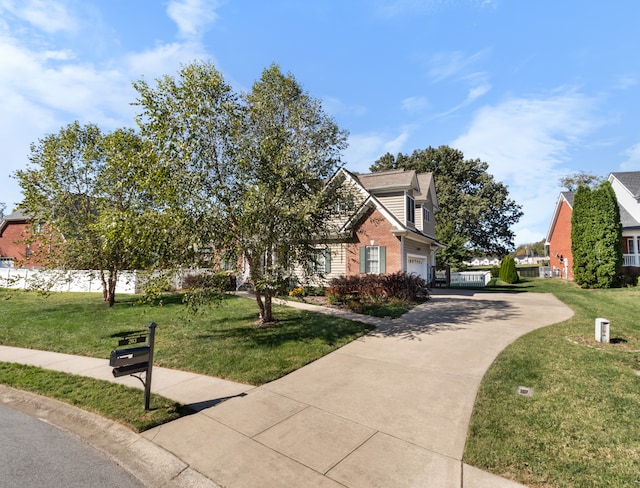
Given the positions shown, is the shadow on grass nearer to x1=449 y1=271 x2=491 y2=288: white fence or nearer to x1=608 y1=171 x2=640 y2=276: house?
x1=449 y1=271 x2=491 y2=288: white fence

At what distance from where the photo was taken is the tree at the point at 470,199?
42.8 metres

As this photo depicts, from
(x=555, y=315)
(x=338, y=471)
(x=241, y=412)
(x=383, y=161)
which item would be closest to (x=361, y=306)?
(x=555, y=315)

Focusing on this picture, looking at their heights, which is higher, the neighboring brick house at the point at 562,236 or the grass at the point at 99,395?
the neighboring brick house at the point at 562,236

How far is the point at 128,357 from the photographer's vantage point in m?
4.86

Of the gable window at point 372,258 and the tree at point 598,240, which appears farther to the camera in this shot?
the tree at point 598,240

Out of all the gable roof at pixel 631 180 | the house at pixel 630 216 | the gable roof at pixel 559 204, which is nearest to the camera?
the house at pixel 630 216

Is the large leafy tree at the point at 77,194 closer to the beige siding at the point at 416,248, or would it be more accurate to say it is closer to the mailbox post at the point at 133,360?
the mailbox post at the point at 133,360

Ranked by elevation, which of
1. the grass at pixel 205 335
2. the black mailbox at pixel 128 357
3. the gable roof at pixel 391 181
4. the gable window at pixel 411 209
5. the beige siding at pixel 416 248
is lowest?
the grass at pixel 205 335

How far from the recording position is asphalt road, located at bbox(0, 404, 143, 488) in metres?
3.57

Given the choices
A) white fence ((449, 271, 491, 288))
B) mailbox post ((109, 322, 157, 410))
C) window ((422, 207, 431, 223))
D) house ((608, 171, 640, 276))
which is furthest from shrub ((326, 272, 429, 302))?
house ((608, 171, 640, 276))

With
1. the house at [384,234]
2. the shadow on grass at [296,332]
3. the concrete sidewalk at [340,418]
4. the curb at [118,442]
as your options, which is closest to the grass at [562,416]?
the concrete sidewalk at [340,418]

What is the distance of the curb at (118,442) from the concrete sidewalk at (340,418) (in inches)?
4.9

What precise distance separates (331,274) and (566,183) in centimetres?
5191

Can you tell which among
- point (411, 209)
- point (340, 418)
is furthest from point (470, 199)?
point (340, 418)
